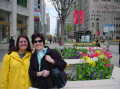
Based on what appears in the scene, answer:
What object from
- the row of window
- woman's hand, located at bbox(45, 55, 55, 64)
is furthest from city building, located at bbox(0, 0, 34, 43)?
woman's hand, located at bbox(45, 55, 55, 64)

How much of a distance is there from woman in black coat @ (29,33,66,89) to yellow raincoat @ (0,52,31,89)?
0.71 feet

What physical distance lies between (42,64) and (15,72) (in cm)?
51

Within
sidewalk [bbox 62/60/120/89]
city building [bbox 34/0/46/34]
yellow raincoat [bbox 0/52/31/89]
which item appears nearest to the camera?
yellow raincoat [bbox 0/52/31/89]

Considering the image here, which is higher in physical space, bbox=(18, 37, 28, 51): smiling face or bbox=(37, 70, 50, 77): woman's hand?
bbox=(18, 37, 28, 51): smiling face

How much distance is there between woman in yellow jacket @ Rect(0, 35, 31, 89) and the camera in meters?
3.86

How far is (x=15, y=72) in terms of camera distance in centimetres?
389

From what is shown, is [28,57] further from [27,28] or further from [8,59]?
[27,28]

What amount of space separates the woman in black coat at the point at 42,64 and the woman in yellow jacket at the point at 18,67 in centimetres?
21

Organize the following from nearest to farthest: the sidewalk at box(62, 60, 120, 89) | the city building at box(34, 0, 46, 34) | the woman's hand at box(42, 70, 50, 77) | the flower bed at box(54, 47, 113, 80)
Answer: the woman's hand at box(42, 70, 50, 77)
the sidewalk at box(62, 60, 120, 89)
the flower bed at box(54, 47, 113, 80)
the city building at box(34, 0, 46, 34)

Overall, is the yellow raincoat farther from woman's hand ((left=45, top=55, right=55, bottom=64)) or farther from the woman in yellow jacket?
woman's hand ((left=45, top=55, right=55, bottom=64))

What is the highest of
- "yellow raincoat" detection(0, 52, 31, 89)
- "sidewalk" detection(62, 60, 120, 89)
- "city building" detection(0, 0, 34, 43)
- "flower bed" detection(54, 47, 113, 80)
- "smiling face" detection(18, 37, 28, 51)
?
"city building" detection(0, 0, 34, 43)

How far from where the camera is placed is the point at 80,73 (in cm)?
750

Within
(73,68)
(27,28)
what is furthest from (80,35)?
(73,68)

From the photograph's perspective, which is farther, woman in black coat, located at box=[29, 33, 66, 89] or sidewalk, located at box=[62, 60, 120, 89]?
sidewalk, located at box=[62, 60, 120, 89]
